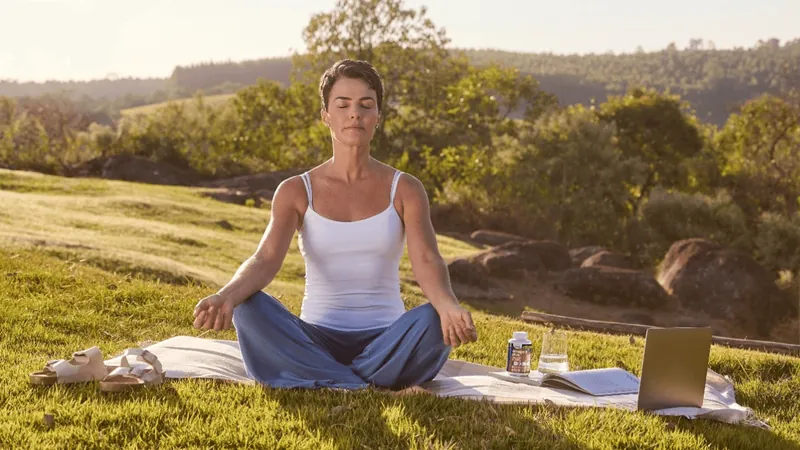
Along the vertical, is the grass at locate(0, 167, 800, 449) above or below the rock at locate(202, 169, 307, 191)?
above

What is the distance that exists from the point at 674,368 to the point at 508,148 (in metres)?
33.5

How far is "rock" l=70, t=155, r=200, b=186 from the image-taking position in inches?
1663

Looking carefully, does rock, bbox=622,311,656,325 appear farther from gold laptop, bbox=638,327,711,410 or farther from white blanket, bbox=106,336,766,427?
gold laptop, bbox=638,327,711,410

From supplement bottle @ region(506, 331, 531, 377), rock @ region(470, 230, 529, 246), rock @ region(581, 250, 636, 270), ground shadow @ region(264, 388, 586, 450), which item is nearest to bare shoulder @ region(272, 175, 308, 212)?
ground shadow @ region(264, 388, 586, 450)

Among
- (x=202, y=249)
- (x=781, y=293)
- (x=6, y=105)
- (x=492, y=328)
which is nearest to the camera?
(x=492, y=328)

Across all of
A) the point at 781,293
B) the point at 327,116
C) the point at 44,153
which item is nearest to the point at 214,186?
the point at 44,153

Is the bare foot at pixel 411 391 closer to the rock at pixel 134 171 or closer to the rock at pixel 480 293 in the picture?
the rock at pixel 480 293

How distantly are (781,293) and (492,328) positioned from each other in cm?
1624

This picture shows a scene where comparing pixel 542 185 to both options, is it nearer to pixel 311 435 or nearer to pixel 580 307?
pixel 580 307

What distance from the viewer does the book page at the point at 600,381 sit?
6.67 metres

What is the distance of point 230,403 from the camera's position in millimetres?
5871

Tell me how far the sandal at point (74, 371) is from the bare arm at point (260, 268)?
111 centimetres

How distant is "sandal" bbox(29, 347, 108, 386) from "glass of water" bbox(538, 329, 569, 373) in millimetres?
3546

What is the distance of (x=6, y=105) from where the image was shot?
199ft
